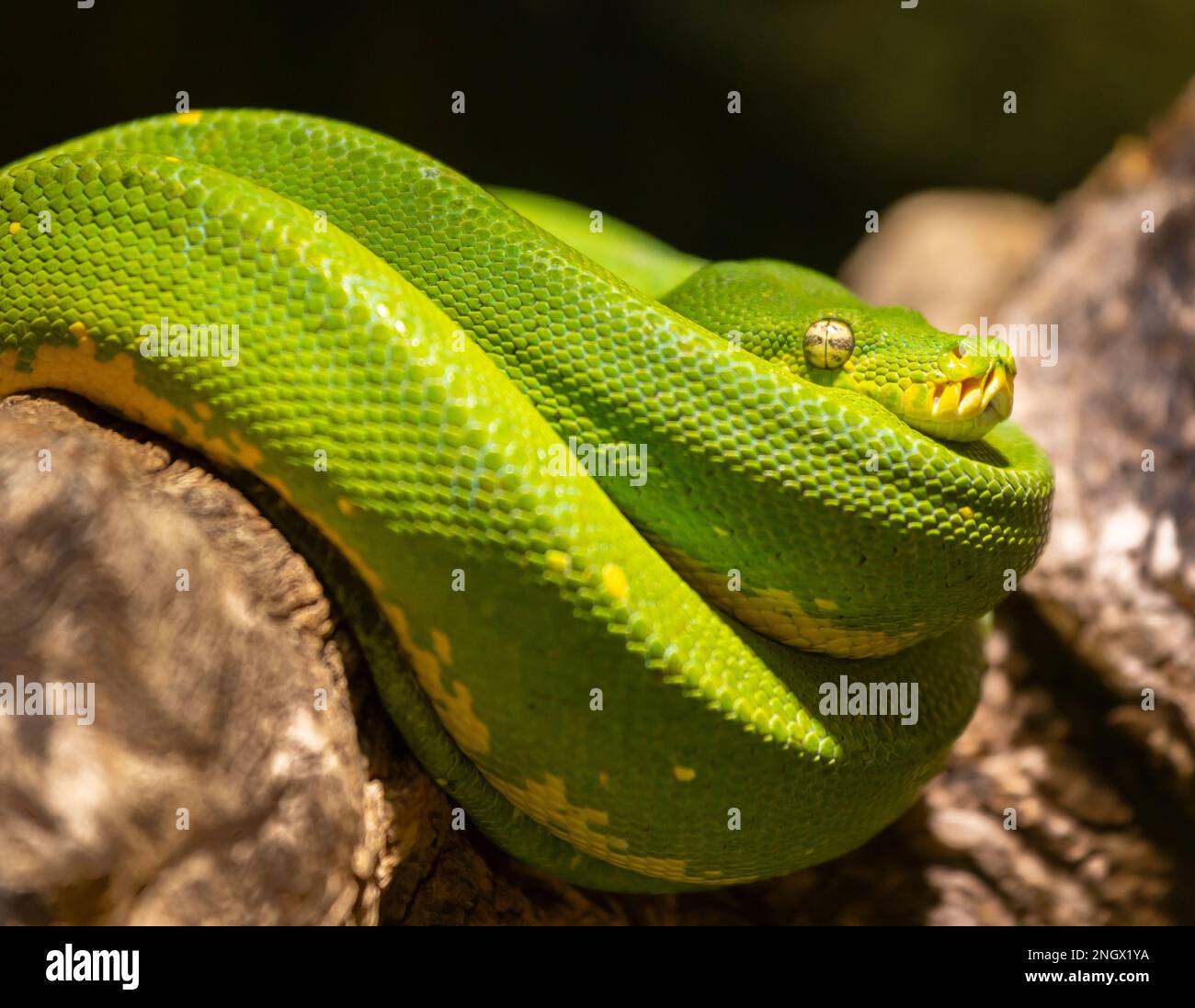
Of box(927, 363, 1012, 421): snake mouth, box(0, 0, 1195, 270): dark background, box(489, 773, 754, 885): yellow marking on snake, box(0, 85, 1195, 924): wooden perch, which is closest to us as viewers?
box(0, 85, 1195, 924): wooden perch

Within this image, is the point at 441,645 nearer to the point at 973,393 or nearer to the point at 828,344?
the point at 828,344

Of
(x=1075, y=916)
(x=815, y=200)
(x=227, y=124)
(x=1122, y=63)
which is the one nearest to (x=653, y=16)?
(x=815, y=200)

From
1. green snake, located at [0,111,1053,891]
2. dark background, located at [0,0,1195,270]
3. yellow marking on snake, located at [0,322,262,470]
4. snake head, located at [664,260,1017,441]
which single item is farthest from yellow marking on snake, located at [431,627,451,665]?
dark background, located at [0,0,1195,270]

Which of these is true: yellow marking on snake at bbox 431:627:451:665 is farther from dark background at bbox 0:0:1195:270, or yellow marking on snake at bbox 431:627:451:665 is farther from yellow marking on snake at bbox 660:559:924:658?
dark background at bbox 0:0:1195:270

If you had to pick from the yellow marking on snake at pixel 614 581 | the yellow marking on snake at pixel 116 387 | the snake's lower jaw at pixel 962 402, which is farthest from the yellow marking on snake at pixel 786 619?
the yellow marking on snake at pixel 116 387

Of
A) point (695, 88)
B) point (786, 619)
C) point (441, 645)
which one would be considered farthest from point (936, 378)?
point (695, 88)

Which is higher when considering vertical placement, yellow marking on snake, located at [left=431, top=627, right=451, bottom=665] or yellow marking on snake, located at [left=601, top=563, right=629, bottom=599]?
yellow marking on snake, located at [left=601, top=563, right=629, bottom=599]

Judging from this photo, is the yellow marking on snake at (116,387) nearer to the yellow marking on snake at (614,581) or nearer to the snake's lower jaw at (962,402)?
the yellow marking on snake at (614,581)
